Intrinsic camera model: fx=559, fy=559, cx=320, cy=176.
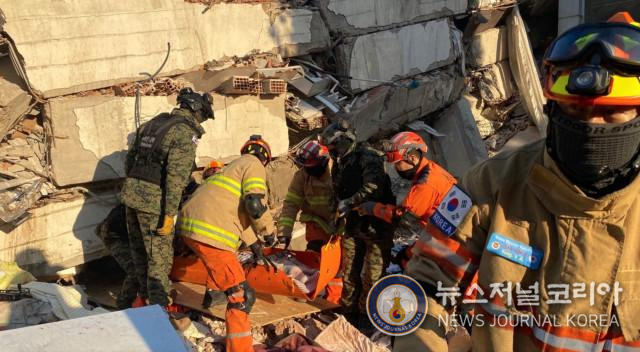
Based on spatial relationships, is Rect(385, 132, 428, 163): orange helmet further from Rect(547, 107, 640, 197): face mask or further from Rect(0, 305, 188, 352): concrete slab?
Rect(0, 305, 188, 352): concrete slab

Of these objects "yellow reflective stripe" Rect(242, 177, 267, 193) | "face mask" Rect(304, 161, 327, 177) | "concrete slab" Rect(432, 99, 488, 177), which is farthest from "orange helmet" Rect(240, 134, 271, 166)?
"concrete slab" Rect(432, 99, 488, 177)

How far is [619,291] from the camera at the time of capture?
4.94 feet

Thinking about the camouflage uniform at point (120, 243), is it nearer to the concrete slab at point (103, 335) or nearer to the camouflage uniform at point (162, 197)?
the camouflage uniform at point (162, 197)

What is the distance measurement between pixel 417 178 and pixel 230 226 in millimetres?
1519

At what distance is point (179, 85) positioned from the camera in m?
5.90

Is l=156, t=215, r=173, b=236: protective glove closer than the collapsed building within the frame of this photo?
Yes

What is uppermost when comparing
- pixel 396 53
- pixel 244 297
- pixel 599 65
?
pixel 599 65

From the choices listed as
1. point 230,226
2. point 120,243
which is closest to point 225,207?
point 230,226

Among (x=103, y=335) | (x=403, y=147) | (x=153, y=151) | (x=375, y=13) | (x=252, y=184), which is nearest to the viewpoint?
(x=103, y=335)

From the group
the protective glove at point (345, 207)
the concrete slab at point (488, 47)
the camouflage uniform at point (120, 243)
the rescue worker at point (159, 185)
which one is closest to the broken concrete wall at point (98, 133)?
the camouflage uniform at point (120, 243)

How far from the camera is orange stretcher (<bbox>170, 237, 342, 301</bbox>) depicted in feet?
15.8

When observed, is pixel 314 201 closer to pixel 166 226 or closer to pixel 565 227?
pixel 166 226

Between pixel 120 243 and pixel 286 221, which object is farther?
pixel 286 221

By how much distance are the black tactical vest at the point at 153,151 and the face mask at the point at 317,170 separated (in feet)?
3.77
